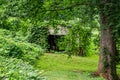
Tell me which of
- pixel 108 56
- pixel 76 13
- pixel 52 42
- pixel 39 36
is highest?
pixel 76 13

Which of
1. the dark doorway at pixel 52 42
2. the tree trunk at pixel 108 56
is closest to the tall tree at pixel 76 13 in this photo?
the tree trunk at pixel 108 56

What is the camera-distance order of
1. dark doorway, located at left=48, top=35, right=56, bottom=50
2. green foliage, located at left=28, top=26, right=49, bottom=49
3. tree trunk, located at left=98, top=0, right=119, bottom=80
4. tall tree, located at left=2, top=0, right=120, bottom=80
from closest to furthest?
tall tree, located at left=2, top=0, right=120, bottom=80
tree trunk, located at left=98, top=0, right=119, bottom=80
green foliage, located at left=28, top=26, right=49, bottom=49
dark doorway, located at left=48, top=35, right=56, bottom=50

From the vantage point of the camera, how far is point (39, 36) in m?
29.1

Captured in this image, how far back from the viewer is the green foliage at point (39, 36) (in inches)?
1137

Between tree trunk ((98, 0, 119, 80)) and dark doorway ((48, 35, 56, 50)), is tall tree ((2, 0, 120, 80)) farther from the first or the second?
dark doorway ((48, 35, 56, 50))

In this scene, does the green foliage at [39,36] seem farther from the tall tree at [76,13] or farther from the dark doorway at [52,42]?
the tall tree at [76,13]

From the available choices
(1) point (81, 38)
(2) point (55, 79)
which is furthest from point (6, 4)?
(1) point (81, 38)

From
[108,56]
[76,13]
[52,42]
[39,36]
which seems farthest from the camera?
[52,42]

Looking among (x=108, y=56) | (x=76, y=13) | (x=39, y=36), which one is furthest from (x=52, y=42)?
(x=108, y=56)

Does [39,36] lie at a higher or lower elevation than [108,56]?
higher

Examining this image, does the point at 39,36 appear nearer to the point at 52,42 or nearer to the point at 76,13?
the point at 52,42

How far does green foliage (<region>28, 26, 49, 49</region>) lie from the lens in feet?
94.7

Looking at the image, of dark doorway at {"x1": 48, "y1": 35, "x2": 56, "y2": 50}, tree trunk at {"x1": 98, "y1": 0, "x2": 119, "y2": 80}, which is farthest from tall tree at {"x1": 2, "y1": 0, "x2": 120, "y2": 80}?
dark doorway at {"x1": 48, "y1": 35, "x2": 56, "y2": 50}

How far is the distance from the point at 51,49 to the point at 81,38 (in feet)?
15.5
